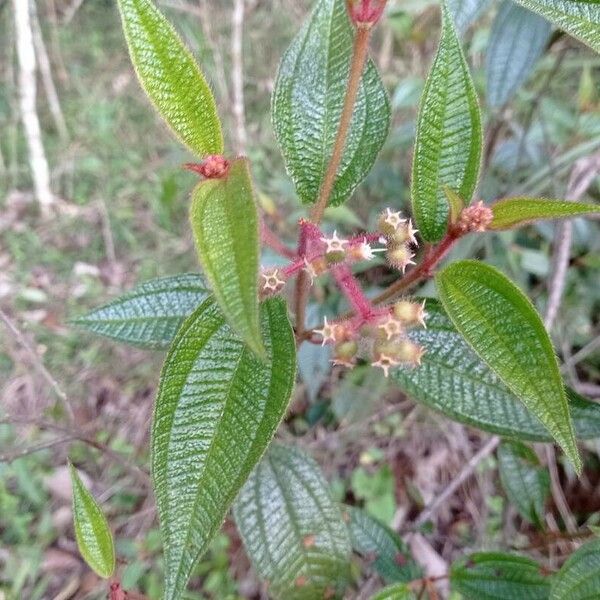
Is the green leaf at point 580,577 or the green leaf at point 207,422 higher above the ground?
the green leaf at point 207,422

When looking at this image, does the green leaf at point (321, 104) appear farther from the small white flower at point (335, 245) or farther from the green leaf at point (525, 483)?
the green leaf at point (525, 483)

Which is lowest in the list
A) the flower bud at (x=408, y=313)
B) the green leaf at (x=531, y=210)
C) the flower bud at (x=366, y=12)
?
the flower bud at (x=408, y=313)

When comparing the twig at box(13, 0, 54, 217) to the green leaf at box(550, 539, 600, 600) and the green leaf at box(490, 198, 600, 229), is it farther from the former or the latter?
the green leaf at box(550, 539, 600, 600)

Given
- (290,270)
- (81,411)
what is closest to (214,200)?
(290,270)

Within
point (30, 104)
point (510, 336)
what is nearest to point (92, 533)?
point (510, 336)

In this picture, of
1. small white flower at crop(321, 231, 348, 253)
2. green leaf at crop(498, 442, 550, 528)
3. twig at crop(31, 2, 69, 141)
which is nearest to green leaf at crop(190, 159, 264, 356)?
small white flower at crop(321, 231, 348, 253)

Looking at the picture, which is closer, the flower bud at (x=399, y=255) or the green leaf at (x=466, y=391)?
the flower bud at (x=399, y=255)

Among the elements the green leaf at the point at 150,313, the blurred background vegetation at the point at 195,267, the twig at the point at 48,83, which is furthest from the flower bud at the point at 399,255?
the twig at the point at 48,83
